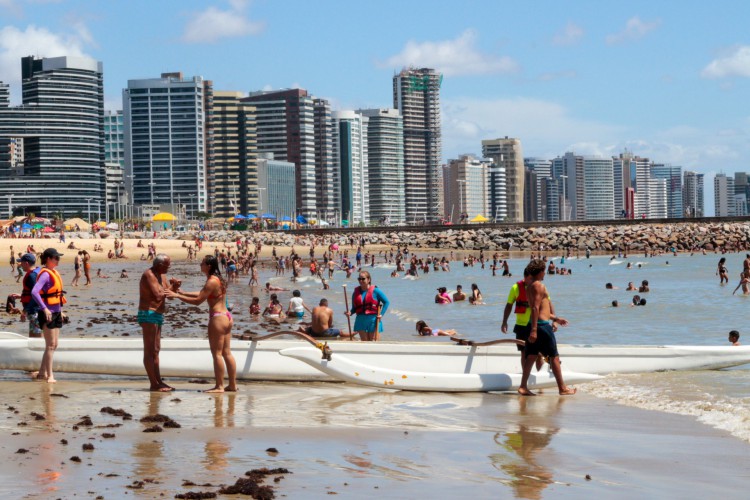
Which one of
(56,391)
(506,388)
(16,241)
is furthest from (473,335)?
(16,241)

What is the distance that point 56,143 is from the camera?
167 metres

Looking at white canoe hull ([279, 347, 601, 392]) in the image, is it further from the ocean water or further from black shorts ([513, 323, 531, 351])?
the ocean water

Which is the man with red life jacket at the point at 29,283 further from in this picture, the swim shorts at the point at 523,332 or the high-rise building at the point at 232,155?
the high-rise building at the point at 232,155

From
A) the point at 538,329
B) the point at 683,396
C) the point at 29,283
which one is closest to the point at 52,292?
the point at 29,283

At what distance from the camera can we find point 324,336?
1538 centimetres

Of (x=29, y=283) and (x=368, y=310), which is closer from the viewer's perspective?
(x=29, y=283)

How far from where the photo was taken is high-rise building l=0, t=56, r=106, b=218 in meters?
165

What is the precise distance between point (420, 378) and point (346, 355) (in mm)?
976

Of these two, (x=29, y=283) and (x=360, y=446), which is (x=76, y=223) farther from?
(x=360, y=446)

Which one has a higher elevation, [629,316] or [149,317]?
[149,317]

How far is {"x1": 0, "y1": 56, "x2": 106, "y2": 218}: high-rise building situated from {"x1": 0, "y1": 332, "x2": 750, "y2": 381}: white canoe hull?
159m

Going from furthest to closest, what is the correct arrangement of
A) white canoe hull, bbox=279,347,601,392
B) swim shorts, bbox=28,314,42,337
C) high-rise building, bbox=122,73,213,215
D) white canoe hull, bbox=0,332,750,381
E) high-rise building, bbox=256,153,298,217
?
high-rise building, bbox=256,153,298,217, high-rise building, bbox=122,73,213,215, white canoe hull, bbox=0,332,750,381, swim shorts, bbox=28,314,42,337, white canoe hull, bbox=279,347,601,392

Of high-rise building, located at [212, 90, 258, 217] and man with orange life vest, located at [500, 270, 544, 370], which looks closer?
man with orange life vest, located at [500, 270, 544, 370]

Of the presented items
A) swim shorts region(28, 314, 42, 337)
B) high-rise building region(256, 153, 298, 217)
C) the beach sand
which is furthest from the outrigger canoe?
high-rise building region(256, 153, 298, 217)
